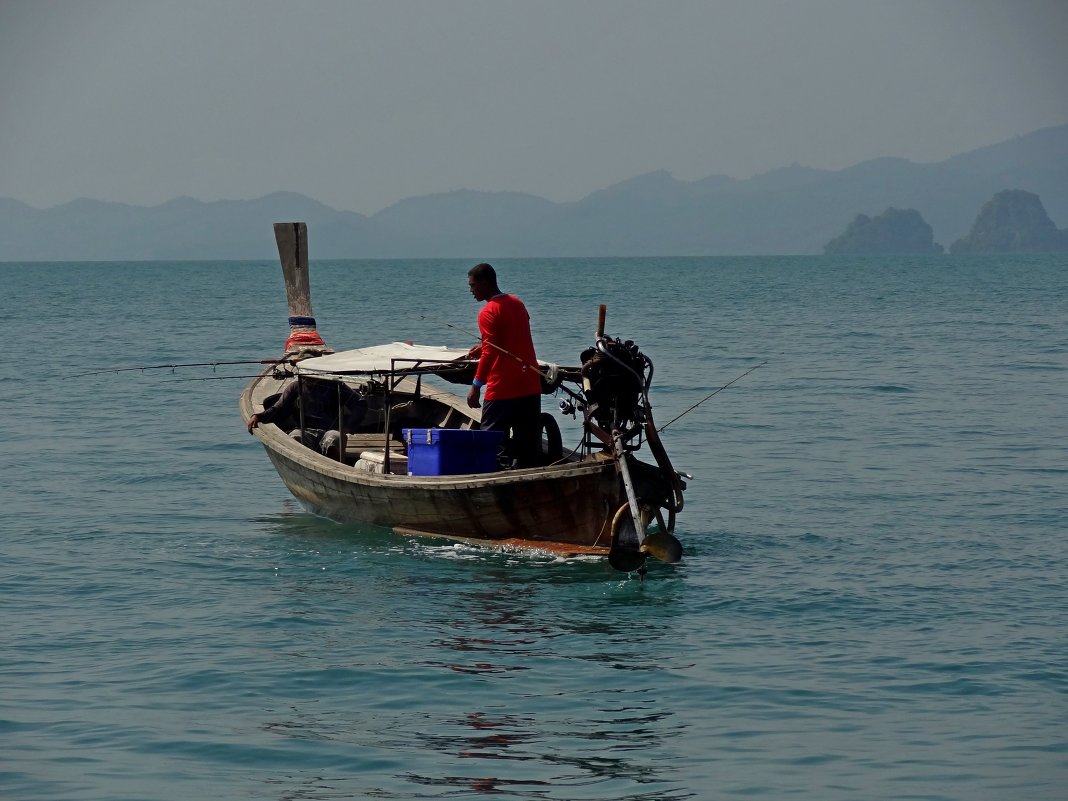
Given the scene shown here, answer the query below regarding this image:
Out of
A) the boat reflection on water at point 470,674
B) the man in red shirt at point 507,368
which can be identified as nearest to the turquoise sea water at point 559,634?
the boat reflection on water at point 470,674

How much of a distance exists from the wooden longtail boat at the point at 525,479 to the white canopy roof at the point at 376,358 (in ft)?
0.06

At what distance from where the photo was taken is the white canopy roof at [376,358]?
43.1 feet

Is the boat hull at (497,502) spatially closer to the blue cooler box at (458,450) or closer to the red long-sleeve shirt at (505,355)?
the blue cooler box at (458,450)

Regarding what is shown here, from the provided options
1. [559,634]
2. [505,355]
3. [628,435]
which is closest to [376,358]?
[505,355]

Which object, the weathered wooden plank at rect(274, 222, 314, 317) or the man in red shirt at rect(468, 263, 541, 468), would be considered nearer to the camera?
the man in red shirt at rect(468, 263, 541, 468)

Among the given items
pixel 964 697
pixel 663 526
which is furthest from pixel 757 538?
pixel 964 697

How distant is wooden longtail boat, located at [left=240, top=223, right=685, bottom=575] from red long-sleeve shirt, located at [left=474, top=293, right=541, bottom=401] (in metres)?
0.20

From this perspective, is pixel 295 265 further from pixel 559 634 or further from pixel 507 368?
pixel 559 634

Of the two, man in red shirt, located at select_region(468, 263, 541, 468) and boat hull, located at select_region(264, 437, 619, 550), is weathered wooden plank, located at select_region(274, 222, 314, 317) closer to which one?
boat hull, located at select_region(264, 437, 619, 550)

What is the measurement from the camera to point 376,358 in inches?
533

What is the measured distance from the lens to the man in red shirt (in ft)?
39.3

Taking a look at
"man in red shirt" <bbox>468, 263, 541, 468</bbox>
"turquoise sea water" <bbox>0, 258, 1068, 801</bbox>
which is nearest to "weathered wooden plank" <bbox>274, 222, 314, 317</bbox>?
"turquoise sea water" <bbox>0, 258, 1068, 801</bbox>

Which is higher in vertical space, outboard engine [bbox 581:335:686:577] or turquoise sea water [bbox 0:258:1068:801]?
outboard engine [bbox 581:335:686:577]

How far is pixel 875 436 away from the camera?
67.6ft
